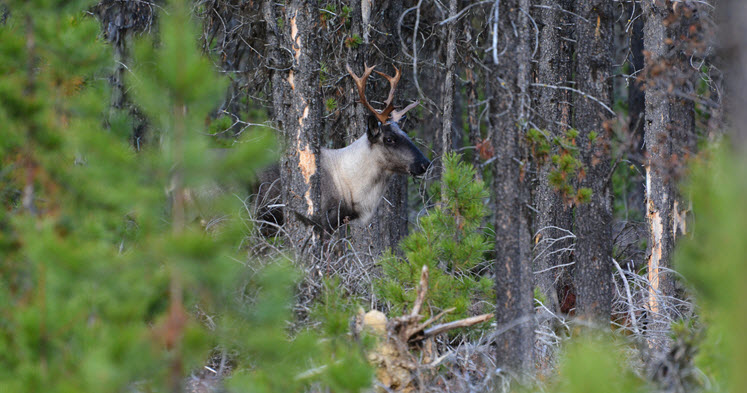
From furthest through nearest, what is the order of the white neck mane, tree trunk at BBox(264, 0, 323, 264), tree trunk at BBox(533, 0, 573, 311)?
the white neck mane → tree trunk at BBox(533, 0, 573, 311) → tree trunk at BBox(264, 0, 323, 264)

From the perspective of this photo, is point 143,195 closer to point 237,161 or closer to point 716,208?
point 237,161

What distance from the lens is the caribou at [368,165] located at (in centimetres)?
948

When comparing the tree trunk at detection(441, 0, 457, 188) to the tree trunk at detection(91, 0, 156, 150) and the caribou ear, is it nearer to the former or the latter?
the caribou ear

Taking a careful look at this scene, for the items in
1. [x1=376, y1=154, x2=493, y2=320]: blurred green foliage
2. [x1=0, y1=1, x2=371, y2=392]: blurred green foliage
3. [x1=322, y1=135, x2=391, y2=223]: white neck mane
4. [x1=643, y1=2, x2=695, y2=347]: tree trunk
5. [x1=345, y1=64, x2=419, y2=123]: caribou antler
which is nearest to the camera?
[x1=0, y1=1, x2=371, y2=392]: blurred green foliage

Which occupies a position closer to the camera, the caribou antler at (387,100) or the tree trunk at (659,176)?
the tree trunk at (659,176)

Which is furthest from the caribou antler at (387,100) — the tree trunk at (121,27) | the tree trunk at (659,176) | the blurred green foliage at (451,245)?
the blurred green foliage at (451,245)

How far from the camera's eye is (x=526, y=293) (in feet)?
14.6

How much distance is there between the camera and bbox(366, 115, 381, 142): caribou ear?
963 cm

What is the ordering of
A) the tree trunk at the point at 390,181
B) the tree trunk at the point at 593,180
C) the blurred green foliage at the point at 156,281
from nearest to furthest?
the blurred green foliage at the point at 156,281 < the tree trunk at the point at 593,180 < the tree trunk at the point at 390,181

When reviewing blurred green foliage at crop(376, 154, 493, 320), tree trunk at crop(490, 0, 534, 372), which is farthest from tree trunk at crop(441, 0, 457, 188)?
tree trunk at crop(490, 0, 534, 372)

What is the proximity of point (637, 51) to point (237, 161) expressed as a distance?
14.2 m

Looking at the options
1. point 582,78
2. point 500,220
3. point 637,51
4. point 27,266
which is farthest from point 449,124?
point 637,51

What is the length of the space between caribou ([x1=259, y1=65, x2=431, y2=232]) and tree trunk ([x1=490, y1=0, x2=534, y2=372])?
16.5 ft

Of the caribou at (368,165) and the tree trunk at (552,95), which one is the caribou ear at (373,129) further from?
the tree trunk at (552,95)
